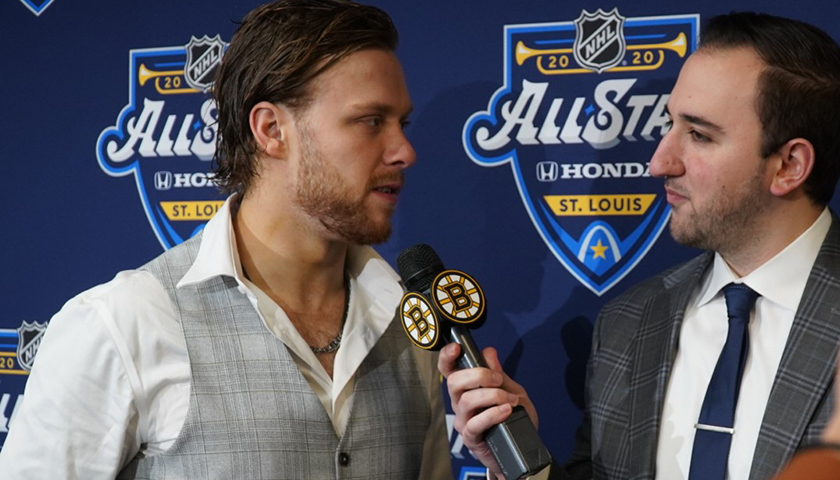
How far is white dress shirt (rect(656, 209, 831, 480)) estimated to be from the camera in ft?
4.78

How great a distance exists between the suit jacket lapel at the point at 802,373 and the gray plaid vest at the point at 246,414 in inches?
21.5

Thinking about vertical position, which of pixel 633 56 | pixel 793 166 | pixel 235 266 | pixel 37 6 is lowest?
pixel 235 266

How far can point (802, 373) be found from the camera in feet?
4.62

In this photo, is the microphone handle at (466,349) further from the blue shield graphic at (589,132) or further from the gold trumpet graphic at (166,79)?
the gold trumpet graphic at (166,79)

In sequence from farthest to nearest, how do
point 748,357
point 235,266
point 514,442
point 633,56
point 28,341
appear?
point 28,341 → point 633,56 → point 748,357 → point 235,266 → point 514,442

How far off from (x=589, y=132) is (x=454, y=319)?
668mm

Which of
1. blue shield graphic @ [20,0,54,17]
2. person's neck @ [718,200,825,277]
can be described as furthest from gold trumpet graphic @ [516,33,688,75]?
blue shield graphic @ [20,0,54,17]

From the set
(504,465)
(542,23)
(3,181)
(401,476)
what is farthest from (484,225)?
(3,181)

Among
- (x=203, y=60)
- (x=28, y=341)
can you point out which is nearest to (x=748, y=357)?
(x=203, y=60)

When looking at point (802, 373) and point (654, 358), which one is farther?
point (654, 358)

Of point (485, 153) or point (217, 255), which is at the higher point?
point (485, 153)

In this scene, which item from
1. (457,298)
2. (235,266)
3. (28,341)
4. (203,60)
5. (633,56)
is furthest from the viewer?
(28,341)

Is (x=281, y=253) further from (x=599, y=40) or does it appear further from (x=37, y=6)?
(x=37, y=6)

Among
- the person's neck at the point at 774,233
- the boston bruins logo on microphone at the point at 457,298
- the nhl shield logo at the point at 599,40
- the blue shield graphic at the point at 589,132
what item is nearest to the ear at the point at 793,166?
the person's neck at the point at 774,233
